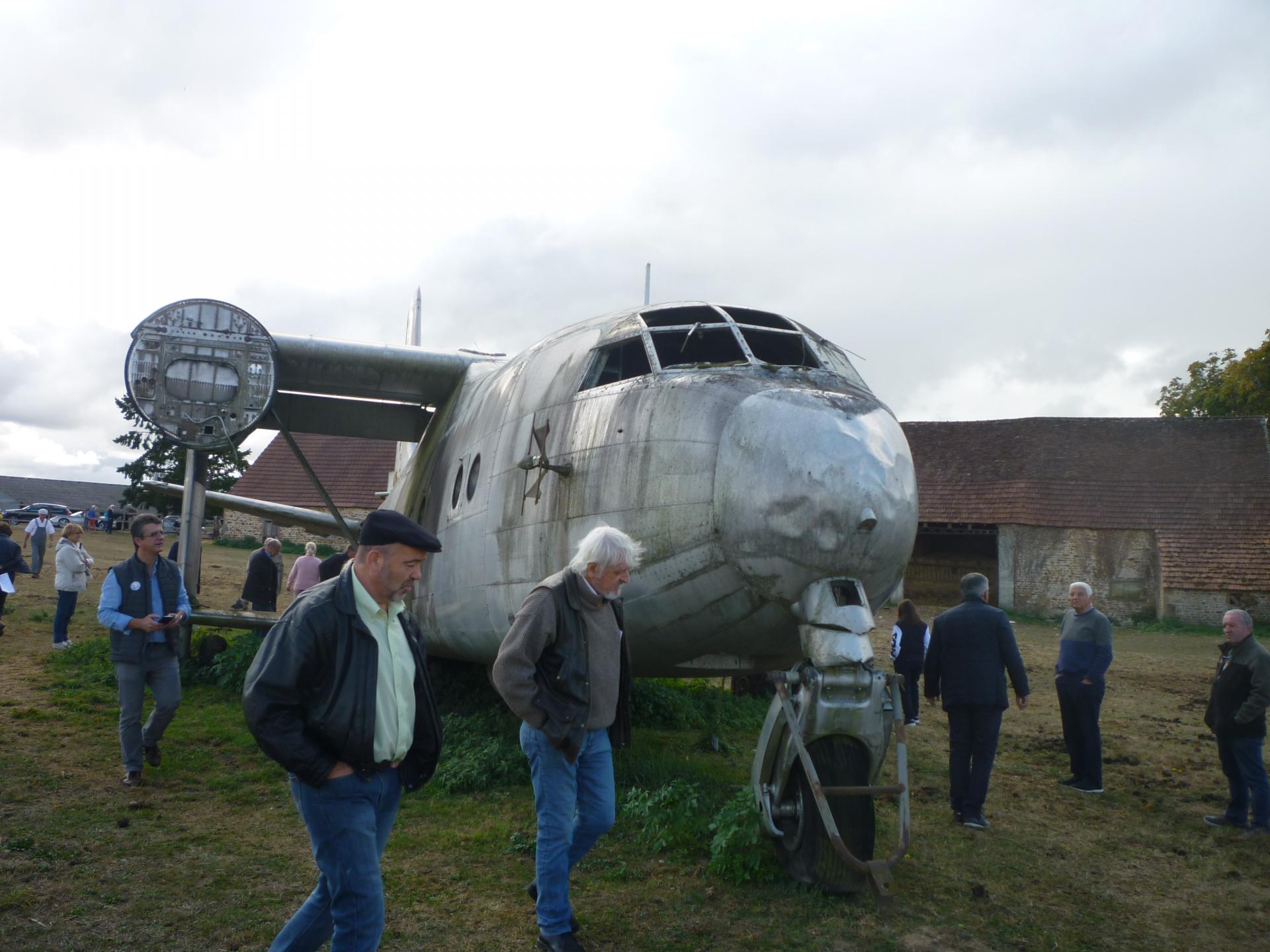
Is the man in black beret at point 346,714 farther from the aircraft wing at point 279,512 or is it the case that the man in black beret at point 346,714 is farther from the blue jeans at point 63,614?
the blue jeans at point 63,614

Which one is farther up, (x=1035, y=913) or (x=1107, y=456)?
(x=1107, y=456)

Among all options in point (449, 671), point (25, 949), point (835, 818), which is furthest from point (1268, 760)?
point (25, 949)

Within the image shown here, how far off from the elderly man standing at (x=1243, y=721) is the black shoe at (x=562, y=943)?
513cm

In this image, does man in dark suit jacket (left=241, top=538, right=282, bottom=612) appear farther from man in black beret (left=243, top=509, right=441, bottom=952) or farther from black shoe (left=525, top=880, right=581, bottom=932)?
man in black beret (left=243, top=509, right=441, bottom=952)

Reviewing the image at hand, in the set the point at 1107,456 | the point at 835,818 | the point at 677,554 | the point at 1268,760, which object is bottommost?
the point at 1268,760

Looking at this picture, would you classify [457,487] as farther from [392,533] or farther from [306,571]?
[306,571]

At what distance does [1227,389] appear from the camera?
34.5 m

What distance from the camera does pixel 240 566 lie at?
1102 inches

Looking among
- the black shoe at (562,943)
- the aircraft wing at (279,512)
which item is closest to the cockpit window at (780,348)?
the black shoe at (562,943)

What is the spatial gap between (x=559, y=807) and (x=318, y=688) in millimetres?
1523

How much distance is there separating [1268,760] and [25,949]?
399 inches

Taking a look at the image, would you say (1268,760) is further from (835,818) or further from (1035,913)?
(835,818)

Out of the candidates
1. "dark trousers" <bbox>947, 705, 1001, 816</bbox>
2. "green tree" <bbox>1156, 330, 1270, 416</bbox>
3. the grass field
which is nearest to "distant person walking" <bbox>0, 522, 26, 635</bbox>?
the grass field

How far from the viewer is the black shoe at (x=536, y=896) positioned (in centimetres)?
392
